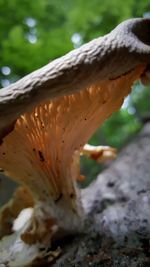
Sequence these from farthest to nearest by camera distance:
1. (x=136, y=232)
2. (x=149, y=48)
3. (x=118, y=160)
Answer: (x=118, y=160)
(x=136, y=232)
(x=149, y=48)

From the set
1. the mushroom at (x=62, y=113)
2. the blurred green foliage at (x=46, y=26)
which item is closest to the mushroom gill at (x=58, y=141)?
the mushroom at (x=62, y=113)

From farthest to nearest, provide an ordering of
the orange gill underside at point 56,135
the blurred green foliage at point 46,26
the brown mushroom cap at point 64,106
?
the blurred green foliage at point 46,26 → the orange gill underside at point 56,135 → the brown mushroom cap at point 64,106

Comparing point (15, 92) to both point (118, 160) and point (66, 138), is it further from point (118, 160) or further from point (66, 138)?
point (118, 160)

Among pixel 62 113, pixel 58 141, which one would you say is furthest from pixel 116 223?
pixel 62 113

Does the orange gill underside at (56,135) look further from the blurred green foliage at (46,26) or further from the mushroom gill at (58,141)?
the blurred green foliage at (46,26)

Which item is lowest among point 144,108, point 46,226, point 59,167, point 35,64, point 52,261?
point 52,261

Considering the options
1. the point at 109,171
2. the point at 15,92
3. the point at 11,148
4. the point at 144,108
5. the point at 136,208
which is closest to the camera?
the point at 15,92

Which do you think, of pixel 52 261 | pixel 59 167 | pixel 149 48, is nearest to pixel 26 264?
pixel 52 261

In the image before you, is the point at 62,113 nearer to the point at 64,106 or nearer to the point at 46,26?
the point at 64,106

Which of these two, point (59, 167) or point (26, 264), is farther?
point (59, 167)
